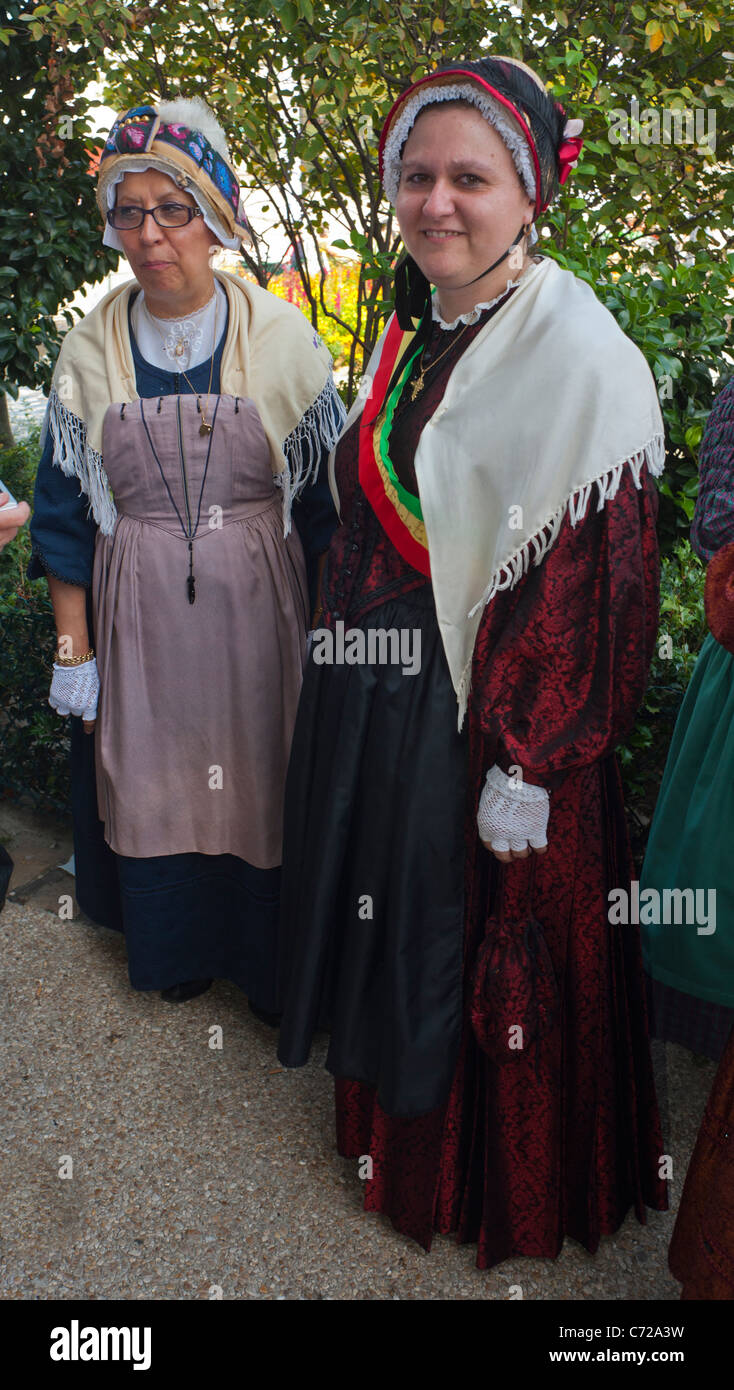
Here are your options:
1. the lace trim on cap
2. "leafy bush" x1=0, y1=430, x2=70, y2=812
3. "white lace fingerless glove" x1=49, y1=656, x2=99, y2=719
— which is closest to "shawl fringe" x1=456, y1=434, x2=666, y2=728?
the lace trim on cap

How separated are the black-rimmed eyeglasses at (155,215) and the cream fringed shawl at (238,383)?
8.2 inches

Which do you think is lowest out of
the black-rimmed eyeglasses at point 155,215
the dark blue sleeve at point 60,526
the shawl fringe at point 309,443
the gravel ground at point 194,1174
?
the gravel ground at point 194,1174

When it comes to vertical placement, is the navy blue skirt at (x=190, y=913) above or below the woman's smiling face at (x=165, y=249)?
below

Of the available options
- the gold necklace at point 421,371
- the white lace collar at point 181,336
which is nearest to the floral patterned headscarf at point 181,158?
the white lace collar at point 181,336

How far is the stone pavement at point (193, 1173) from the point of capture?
2055mm

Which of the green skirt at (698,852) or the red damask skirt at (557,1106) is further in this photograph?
the green skirt at (698,852)

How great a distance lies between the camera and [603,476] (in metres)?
1.54

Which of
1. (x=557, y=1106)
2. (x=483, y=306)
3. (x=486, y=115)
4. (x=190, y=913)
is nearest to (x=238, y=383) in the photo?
(x=483, y=306)

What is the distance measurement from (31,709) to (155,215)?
6.31 ft

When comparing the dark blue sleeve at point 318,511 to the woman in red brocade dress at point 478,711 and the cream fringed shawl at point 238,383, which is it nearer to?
the cream fringed shawl at point 238,383

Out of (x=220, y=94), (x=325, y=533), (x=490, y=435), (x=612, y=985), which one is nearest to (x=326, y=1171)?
(x=612, y=985)

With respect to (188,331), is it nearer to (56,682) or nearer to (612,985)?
(56,682)

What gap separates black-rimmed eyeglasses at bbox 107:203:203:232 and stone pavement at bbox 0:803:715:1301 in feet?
6.40

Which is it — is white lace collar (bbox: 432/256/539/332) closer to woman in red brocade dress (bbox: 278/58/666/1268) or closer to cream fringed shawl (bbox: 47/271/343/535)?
woman in red brocade dress (bbox: 278/58/666/1268)
